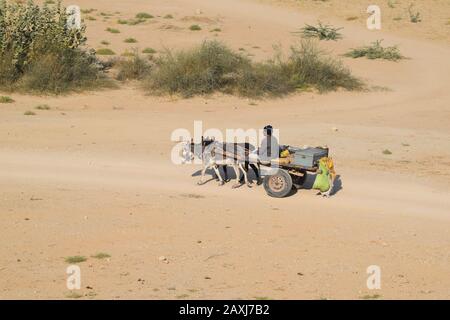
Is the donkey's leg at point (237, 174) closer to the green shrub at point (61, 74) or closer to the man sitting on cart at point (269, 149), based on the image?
the man sitting on cart at point (269, 149)

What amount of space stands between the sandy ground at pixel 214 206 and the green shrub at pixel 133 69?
1.22 m

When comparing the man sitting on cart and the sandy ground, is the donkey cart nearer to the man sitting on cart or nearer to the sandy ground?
the man sitting on cart

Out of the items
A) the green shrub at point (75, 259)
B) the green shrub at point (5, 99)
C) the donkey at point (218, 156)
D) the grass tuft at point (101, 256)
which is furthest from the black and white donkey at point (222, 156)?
the green shrub at point (5, 99)

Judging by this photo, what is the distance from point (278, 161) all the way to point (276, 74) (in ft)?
36.9

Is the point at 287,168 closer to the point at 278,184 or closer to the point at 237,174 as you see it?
the point at 278,184

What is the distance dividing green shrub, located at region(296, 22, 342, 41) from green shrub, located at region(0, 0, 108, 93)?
1223 cm

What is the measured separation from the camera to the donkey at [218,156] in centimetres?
1562

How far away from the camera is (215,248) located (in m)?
12.6

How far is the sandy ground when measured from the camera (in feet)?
37.4
